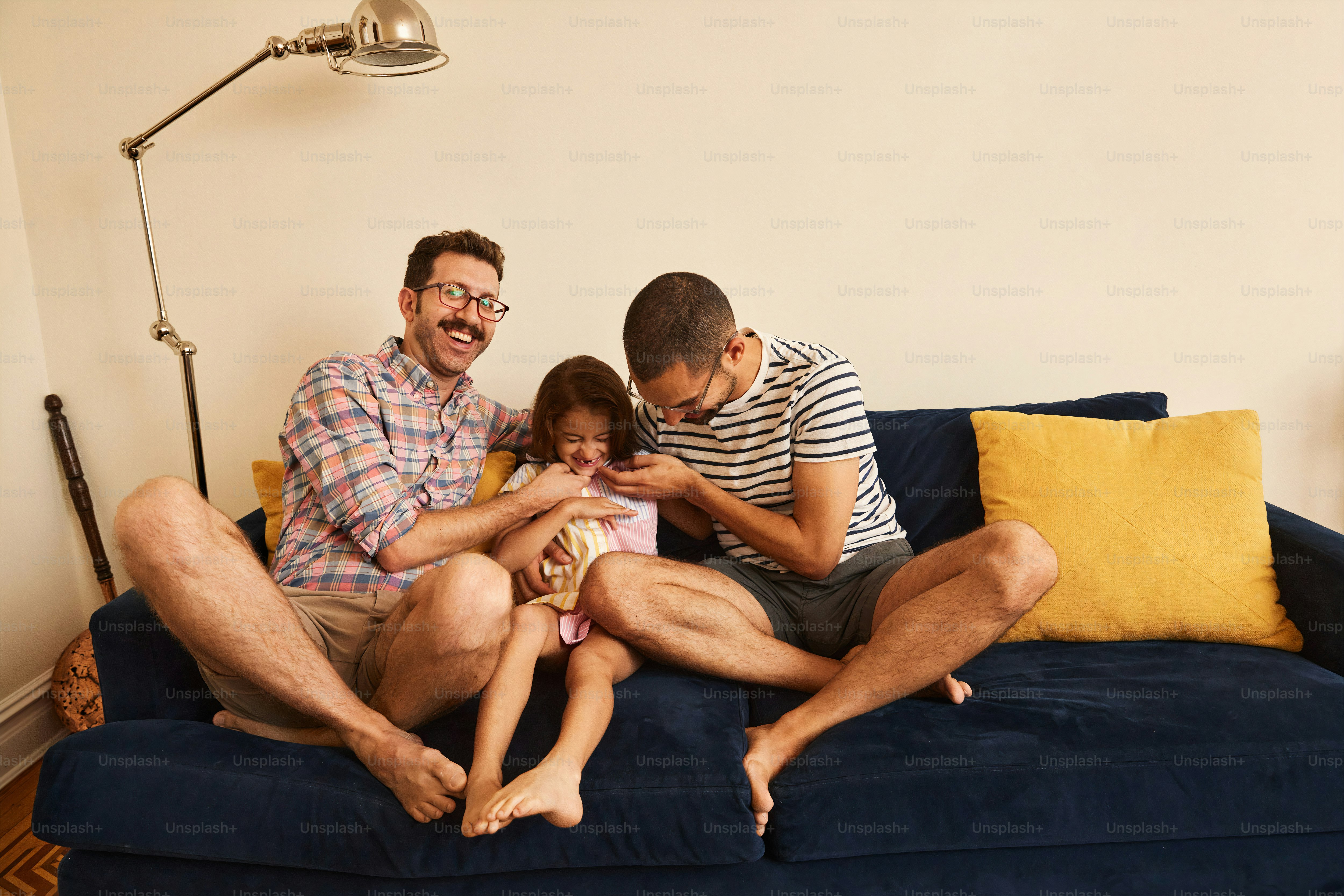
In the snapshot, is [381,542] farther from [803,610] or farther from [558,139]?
[558,139]

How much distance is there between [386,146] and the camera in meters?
2.14

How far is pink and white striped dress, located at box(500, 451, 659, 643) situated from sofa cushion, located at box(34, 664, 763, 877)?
336 mm

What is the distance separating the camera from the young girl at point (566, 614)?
114cm

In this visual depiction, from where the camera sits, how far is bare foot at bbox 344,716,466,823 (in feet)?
3.85

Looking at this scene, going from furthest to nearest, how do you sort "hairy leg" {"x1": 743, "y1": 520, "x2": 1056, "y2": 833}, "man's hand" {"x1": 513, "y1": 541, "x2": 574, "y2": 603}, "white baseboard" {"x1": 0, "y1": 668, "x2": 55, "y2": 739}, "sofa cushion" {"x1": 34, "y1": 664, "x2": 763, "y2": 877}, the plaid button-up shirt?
"white baseboard" {"x1": 0, "y1": 668, "x2": 55, "y2": 739}
"man's hand" {"x1": 513, "y1": 541, "x2": 574, "y2": 603}
the plaid button-up shirt
"hairy leg" {"x1": 743, "y1": 520, "x2": 1056, "y2": 833}
"sofa cushion" {"x1": 34, "y1": 664, "x2": 763, "y2": 877}

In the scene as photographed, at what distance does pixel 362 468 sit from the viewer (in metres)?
1.57

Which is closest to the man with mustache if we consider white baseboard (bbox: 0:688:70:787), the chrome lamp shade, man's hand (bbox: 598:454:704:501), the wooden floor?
man's hand (bbox: 598:454:704:501)

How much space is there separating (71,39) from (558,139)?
1431 millimetres

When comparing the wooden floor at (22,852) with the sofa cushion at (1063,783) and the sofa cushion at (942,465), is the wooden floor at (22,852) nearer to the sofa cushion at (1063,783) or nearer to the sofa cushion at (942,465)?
the sofa cushion at (1063,783)

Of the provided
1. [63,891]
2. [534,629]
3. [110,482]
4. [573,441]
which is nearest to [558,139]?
[573,441]

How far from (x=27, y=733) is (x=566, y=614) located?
5.75 ft

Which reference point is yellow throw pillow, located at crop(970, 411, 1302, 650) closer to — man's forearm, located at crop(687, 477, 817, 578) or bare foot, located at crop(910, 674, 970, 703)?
bare foot, located at crop(910, 674, 970, 703)

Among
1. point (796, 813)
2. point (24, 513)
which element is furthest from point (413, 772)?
point (24, 513)

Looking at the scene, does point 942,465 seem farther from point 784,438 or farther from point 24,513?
point 24,513
